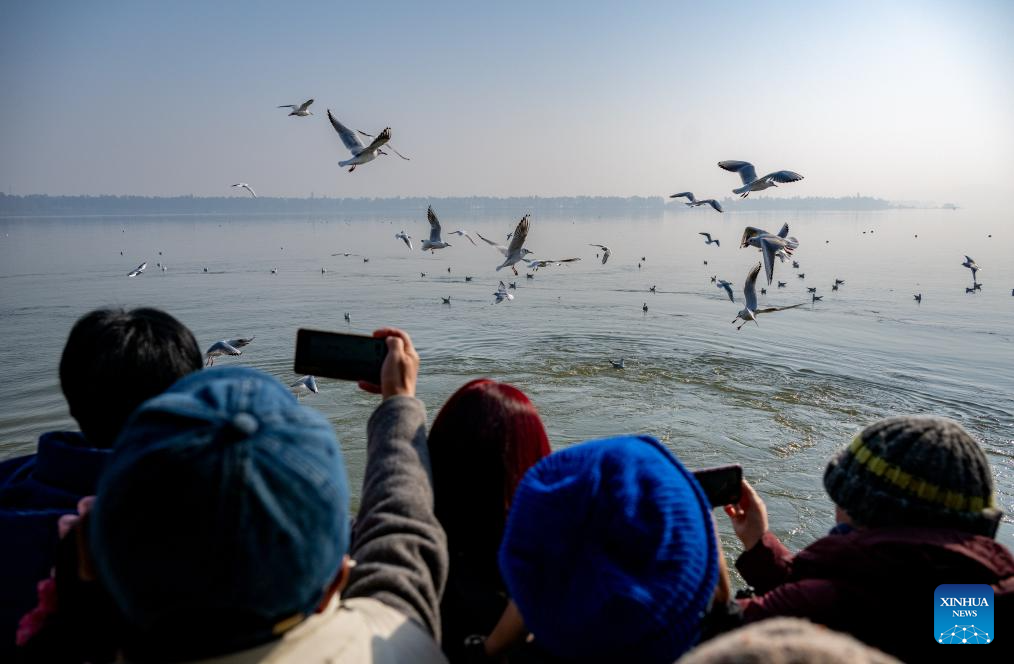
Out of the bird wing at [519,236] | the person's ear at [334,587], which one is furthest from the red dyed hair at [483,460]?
the bird wing at [519,236]

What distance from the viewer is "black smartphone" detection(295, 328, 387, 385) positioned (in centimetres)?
233

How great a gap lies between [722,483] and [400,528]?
45.9 inches

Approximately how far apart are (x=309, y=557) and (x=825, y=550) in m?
1.57

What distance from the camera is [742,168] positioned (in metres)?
10.0

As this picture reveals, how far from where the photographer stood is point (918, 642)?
1.75 metres

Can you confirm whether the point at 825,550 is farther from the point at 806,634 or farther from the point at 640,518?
the point at 806,634

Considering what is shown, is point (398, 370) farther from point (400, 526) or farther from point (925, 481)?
point (925, 481)

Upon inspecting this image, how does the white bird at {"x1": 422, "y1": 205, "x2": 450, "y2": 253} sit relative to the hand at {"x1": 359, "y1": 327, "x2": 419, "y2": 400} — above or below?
above

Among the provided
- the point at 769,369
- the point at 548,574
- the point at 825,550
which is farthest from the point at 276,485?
the point at 769,369

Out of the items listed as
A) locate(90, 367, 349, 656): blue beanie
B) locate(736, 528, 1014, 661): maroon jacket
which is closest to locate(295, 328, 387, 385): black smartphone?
locate(90, 367, 349, 656): blue beanie

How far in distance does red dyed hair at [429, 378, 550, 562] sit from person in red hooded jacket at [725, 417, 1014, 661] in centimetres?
83

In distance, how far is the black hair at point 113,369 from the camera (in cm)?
197

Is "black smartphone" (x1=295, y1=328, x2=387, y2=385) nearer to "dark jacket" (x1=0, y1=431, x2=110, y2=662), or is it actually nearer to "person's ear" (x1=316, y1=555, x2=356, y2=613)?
"dark jacket" (x1=0, y1=431, x2=110, y2=662)

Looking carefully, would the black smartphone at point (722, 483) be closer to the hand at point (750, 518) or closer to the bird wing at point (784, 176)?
the hand at point (750, 518)
